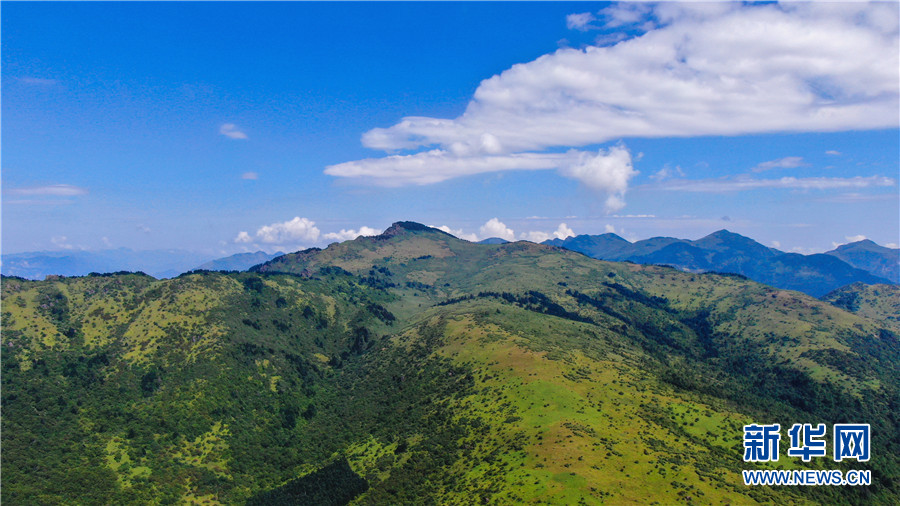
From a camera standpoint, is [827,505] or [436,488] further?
[436,488]

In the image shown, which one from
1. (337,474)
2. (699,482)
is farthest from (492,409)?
(699,482)

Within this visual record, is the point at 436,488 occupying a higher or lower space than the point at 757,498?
A: lower

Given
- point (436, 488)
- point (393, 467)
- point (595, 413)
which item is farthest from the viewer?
point (393, 467)

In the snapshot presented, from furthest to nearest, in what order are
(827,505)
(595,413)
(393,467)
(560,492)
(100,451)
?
(100,451) → (393,467) → (595,413) → (827,505) → (560,492)

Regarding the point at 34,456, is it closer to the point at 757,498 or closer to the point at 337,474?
the point at 337,474

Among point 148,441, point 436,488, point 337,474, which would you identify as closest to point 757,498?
point 436,488

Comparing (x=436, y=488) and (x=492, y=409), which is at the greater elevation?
(x=492, y=409)

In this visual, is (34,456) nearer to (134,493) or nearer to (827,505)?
(134,493)

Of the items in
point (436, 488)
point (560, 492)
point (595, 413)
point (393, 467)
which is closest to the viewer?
point (560, 492)

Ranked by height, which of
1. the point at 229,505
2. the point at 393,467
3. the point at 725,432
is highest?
the point at 725,432
